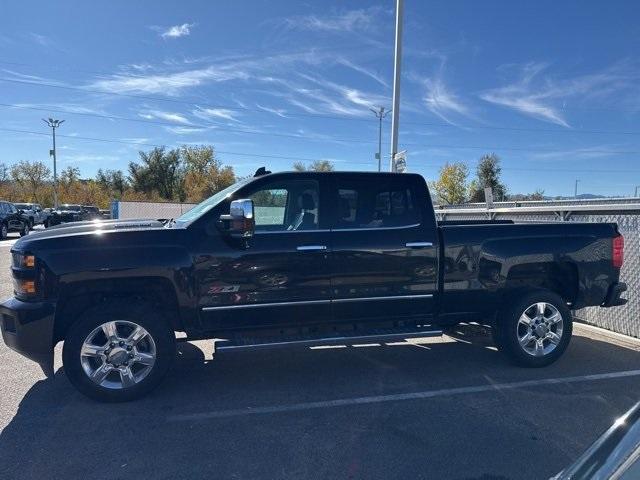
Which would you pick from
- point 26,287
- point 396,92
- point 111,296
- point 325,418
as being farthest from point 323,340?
point 396,92

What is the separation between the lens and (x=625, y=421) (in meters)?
1.57

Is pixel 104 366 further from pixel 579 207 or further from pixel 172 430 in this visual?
pixel 579 207

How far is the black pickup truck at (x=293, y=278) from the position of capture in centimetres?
407

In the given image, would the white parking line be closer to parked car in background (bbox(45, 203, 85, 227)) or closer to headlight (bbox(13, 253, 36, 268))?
headlight (bbox(13, 253, 36, 268))

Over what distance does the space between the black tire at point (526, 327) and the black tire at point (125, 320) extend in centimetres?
336

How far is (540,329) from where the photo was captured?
16.5ft

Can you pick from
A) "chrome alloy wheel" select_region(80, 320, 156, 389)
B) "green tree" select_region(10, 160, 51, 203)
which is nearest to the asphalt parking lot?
"chrome alloy wheel" select_region(80, 320, 156, 389)

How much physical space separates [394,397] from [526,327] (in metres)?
1.76

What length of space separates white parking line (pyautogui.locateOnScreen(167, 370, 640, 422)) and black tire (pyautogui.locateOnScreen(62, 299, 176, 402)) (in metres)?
0.46

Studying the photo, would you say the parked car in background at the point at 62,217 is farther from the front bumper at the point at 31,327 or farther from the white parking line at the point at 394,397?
the white parking line at the point at 394,397

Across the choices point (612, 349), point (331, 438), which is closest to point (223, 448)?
point (331, 438)

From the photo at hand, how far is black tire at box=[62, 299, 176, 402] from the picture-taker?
4055mm

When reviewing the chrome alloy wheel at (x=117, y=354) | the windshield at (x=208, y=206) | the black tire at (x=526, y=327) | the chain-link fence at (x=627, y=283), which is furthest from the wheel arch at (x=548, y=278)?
the chrome alloy wheel at (x=117, y=354)

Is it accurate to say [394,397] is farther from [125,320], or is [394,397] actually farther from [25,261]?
[25,261]
